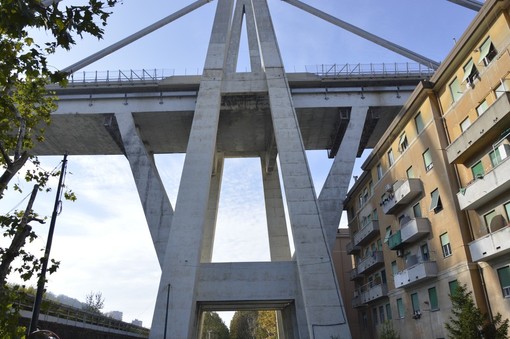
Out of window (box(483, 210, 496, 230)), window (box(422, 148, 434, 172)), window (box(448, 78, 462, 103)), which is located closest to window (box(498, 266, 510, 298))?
window (box(483, 210, 496, 230))

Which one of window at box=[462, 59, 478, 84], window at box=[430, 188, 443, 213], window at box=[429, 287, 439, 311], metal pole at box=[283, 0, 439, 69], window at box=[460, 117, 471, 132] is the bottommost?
window at box=[429, 287, 439, 311]

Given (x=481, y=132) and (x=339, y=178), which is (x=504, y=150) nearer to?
(x=481, y=132)

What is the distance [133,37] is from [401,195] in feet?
90.0

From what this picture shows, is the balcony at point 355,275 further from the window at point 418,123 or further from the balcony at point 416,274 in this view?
the window at point 418,123

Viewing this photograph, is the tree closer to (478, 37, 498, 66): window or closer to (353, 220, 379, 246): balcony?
(478, 37, 498, 66): window

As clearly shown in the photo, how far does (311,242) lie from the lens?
96.4 feet

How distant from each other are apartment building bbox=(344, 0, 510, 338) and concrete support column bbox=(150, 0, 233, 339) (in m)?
13.3

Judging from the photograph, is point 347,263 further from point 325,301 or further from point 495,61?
point 495,61

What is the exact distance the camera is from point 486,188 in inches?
746

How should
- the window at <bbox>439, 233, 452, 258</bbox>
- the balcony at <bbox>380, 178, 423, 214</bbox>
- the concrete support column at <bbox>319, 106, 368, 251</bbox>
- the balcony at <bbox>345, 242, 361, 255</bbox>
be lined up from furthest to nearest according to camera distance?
the balcony at <bbox>345, 242, 361, 255</bbox> → the concrete support column at <bbox>319, 106, 368, 251</bbox> → the balcony at <bbox>380, 178, 423, 214</bbox> → the window at <bbox>439, 233, 452, 258</bbox>

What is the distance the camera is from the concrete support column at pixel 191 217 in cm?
2697

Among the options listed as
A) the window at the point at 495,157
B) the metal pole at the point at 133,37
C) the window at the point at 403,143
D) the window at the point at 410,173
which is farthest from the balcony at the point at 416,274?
the metal pole at the point at 133,37

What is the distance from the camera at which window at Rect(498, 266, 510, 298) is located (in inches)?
724

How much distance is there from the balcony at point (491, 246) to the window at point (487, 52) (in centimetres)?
790
